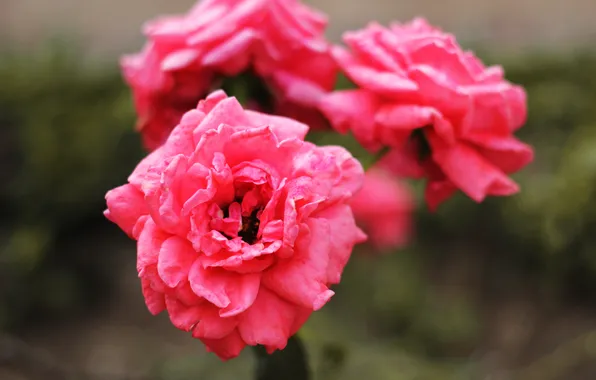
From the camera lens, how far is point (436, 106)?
42 cm

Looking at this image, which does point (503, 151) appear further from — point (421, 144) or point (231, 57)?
point (231, 57)

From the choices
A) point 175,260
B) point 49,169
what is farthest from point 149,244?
point 49,169

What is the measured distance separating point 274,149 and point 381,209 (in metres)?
0.69

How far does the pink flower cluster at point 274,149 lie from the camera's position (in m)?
0.32

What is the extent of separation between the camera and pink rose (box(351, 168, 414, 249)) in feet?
3.31

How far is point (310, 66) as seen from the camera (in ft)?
1.55

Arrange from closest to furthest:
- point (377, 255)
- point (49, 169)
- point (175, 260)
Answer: point (175, 260) < point (377, 255) < point (49, 169)

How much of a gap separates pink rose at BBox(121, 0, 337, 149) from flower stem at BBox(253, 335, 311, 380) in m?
0.18

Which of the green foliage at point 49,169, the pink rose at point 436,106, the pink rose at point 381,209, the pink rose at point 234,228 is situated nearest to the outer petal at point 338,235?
the pink rose at point 234,228

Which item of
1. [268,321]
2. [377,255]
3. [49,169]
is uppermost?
[268,321]

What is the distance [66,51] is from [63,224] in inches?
19.2

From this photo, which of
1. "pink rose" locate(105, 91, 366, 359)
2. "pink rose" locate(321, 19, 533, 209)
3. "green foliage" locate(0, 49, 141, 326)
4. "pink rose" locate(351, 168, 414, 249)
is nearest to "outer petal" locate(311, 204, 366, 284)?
"pink rose" locate(105, 91, 366, 359)

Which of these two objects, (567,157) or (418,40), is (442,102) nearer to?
(418,40)

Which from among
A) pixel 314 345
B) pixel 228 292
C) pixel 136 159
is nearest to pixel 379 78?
pixel 228 292
